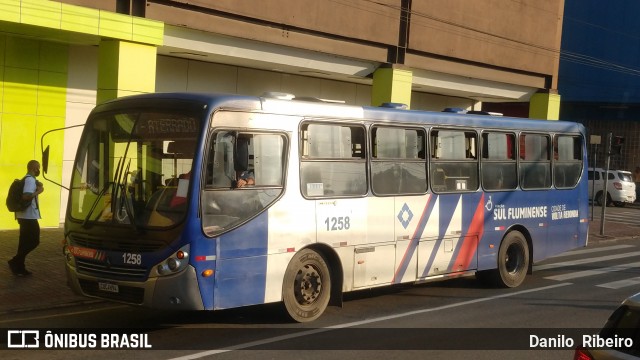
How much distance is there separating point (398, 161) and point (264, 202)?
275cm

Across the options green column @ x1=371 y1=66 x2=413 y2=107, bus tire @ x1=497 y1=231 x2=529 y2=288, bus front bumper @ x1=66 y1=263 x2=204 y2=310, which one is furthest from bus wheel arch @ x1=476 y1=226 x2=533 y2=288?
green column @ x1=371 y1=66 x2=413 y2=107

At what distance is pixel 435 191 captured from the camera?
11.9m

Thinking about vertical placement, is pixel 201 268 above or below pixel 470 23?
below

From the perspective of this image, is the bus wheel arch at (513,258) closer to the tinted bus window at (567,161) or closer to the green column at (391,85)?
the tinted bus window at (567,161)

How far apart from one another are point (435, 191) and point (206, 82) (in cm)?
977

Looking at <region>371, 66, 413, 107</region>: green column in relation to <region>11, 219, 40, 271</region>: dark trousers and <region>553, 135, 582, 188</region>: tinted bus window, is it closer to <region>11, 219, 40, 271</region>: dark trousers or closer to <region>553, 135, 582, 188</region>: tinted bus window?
<region>553, 135, 582, 188</region>: tinted bus window

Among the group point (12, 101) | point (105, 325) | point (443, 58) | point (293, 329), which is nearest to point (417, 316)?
point (293, 329)

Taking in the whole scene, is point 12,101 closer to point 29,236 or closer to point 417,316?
point 29,236

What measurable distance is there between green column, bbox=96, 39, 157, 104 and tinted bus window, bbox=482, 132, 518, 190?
729 centimetres

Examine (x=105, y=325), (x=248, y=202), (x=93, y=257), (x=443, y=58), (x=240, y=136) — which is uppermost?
(x=443, y=58)

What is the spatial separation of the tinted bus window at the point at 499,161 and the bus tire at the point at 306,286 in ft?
13.1

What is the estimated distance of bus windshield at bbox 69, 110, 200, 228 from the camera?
347 inches

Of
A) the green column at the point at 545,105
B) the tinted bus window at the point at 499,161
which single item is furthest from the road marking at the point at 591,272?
the green column at the point at 545,105

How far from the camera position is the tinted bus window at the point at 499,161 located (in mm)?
12977
